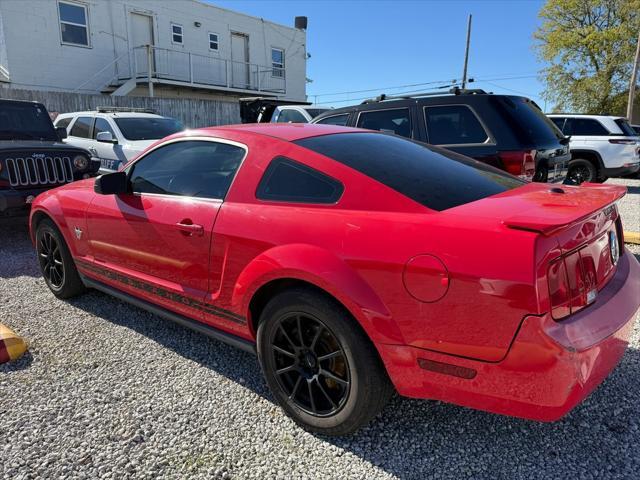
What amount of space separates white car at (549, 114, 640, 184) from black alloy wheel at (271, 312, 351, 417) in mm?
10475

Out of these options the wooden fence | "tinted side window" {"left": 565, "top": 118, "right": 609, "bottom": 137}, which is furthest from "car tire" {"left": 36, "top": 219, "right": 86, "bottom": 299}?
the wooden fence

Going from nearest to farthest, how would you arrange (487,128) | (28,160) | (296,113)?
(487,128)
(28,160)
(296,113)

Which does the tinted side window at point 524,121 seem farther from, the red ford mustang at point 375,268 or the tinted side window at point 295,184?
the tinted side window at point 295,184

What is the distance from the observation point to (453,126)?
5512 mm

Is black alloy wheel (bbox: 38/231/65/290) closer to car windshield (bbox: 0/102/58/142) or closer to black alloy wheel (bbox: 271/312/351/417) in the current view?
black alloy wheel (bbox: 271/312/351/417)

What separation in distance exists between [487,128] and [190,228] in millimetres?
3735

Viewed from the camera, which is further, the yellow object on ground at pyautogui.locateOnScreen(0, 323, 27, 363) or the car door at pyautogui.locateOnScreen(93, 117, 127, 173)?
the car door at pyautogui.locateOnScreen(93, 117, 127, 173)

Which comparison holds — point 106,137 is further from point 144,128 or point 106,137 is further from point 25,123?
point 25,123

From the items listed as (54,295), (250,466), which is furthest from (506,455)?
(54,295)

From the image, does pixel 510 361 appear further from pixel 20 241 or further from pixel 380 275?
pixel 20 241

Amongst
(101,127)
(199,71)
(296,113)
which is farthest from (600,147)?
(199,71)

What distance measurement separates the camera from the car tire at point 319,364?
7.13 ft

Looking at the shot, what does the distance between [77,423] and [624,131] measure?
12.6 metres

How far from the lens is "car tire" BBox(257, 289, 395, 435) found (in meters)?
2.17
